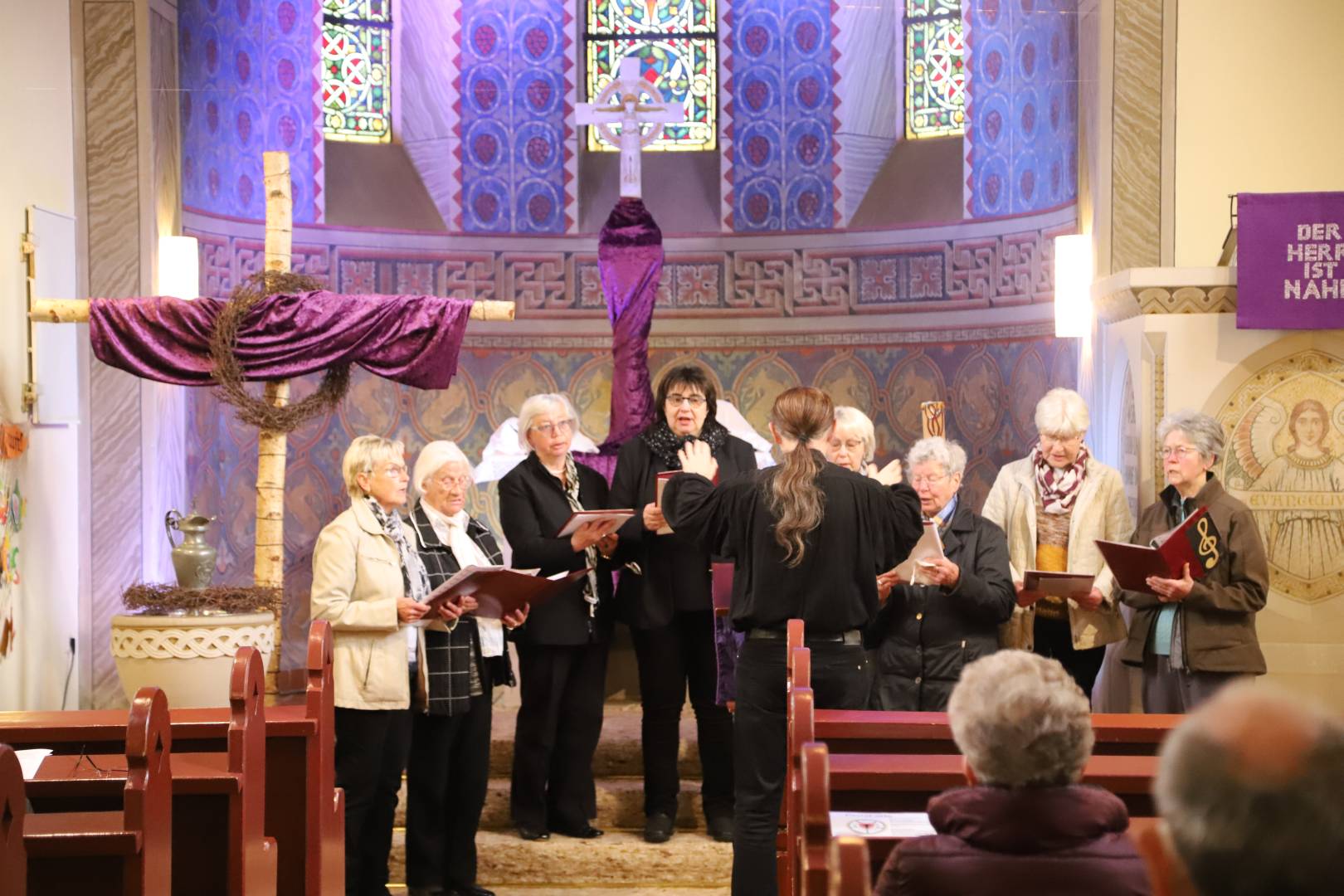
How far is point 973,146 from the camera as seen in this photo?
8328 mm

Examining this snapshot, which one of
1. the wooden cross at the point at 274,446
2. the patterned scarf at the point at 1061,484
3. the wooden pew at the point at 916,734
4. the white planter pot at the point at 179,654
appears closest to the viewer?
the wooden pew at the point at 916,734

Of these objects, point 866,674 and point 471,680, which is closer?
point 866,674

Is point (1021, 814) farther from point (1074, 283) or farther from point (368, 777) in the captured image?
point (1074, 283)

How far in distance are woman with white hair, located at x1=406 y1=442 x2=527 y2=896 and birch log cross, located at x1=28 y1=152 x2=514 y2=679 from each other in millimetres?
1167

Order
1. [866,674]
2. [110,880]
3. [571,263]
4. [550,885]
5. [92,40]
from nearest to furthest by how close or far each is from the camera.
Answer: [110,880]
[866,674]
[550,885]
[92,40]
[571,263]

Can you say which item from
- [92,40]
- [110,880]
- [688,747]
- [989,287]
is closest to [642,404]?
[688,747]

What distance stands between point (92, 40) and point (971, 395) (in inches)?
181

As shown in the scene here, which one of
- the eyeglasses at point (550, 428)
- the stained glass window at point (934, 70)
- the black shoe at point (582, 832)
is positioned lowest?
the black shoe at point (582, 832)

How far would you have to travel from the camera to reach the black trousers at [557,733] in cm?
512

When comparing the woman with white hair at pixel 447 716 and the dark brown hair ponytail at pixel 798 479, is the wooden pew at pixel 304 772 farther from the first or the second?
the dark brown hair ponytail at pixel 798 479

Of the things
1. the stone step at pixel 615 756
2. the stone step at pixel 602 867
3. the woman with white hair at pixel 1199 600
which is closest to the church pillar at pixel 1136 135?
the woman with white hair at pixel 1199 600

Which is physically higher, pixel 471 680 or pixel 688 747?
pixel 471 680

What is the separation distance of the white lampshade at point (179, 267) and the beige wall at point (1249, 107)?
4.06 m

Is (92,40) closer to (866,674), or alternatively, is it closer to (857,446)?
(857,446)
